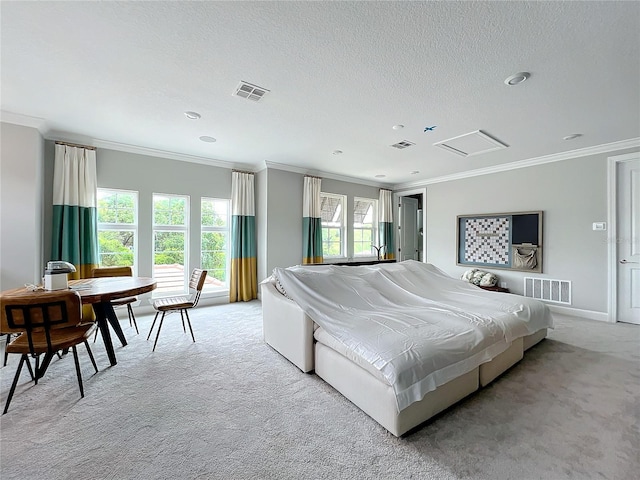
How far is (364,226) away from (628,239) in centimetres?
452

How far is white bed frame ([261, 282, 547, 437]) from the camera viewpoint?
5.54 feet

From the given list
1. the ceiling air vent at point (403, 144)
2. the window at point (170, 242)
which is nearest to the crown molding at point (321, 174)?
the window at point (170, 242)

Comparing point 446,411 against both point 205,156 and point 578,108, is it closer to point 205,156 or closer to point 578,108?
point 578,108

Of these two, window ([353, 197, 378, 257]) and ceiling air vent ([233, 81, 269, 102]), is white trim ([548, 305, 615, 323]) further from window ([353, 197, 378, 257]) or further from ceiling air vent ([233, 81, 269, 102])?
Answer: ceiling air vent ([233, 81, 269, 102])

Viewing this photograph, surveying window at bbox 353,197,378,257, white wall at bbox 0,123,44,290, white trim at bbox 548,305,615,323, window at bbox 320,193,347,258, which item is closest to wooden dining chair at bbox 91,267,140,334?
white wall at bbox 0,123,44,290

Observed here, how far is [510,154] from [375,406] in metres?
4.60

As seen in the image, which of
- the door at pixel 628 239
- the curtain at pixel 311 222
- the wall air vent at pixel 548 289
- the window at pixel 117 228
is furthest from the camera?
the curtain at pixel 311 222

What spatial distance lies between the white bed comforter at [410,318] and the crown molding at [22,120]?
3611 mm

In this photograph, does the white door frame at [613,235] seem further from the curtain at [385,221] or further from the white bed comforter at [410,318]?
the curtain at [385,221]

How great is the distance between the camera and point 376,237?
7066 mm

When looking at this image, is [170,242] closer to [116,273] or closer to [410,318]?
[116,273]

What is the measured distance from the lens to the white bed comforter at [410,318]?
1.70 metres

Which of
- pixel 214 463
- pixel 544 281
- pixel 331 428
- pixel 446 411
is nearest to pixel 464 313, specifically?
pixel 446 411

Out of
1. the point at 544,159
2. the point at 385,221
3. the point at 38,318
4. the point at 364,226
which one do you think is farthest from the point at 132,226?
the point at 544,159
